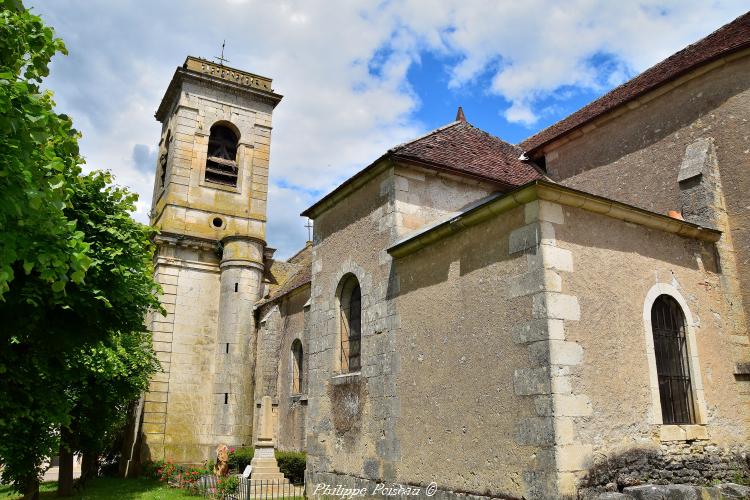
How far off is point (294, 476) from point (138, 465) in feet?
22.5

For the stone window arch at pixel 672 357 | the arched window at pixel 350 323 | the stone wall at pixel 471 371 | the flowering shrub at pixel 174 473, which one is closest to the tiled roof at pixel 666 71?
the stone window arch at pixel 672 357

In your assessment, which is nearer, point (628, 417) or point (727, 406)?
point (628, 417)

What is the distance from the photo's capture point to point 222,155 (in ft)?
74.6

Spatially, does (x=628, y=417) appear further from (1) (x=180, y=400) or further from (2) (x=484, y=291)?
(1) (x=180, y=400)

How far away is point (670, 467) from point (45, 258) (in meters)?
6.85

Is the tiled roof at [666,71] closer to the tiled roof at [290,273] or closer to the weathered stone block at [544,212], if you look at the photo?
the weathered stone block at [544,212]

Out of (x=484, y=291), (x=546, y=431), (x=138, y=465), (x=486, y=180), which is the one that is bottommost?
(x=138, y=465)

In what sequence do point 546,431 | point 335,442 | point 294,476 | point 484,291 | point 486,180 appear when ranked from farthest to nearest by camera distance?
point 294,476 < point 486,180 < point 335,442 < point 484,291 < point 546,431

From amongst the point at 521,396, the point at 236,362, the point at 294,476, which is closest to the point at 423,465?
the point at 521,396

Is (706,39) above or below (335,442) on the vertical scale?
above

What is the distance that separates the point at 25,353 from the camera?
802cm

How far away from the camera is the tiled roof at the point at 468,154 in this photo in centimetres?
965

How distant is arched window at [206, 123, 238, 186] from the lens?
22.1m

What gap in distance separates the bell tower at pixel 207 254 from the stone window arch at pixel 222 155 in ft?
0.13
